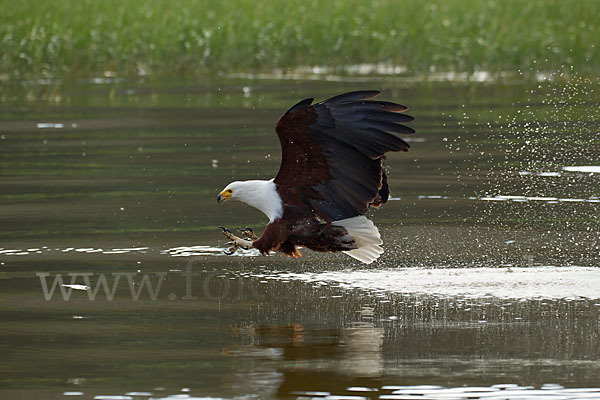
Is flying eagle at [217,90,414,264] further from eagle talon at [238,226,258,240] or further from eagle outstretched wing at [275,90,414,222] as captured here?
eagle talon at [238,226,258,240]

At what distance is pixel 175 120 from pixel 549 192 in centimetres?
698

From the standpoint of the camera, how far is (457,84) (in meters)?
20.8

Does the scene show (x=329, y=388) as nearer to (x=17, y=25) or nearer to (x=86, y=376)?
(x=86, y=376)

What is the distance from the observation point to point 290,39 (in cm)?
2373

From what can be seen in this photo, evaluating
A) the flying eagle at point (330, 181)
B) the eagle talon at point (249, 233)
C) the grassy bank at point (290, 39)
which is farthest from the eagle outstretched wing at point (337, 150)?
the grassy bank at point (290, 39)

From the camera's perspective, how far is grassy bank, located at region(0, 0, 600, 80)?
22375 millimetres

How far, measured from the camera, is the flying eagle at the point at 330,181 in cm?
729

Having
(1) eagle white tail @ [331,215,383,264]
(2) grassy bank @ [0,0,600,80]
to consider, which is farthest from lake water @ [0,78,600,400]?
(2) grassy bank @ [0,0,600,80]

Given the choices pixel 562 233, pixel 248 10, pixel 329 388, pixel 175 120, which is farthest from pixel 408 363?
pixel 248 10

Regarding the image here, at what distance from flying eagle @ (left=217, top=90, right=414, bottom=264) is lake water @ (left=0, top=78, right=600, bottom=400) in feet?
0.81

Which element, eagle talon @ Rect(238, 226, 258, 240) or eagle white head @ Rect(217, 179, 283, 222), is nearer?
eagle white head @ Rect(217, 179, 283, 222)

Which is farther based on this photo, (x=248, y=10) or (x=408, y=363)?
(x=248, y=10)

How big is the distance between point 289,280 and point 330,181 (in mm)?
625

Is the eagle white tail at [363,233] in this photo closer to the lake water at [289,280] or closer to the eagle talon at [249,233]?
the lake water at [289,280]
